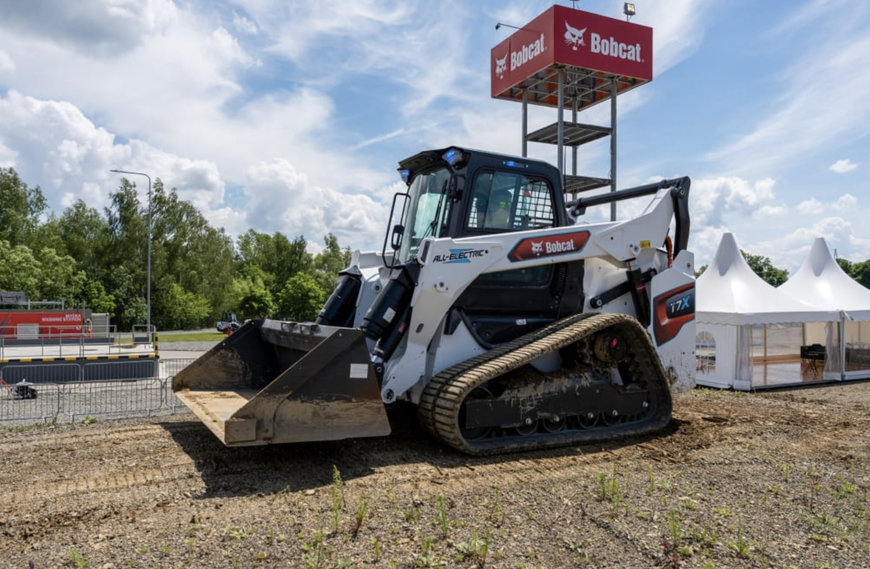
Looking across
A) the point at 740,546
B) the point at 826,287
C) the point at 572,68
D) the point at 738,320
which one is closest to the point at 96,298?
the point at 572,68

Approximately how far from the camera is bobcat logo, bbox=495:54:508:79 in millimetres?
22406

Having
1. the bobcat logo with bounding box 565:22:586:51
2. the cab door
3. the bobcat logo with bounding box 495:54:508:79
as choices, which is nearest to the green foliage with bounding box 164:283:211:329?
the bobcat logo with bounding box 495:54:508:79

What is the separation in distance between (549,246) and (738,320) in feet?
29.9

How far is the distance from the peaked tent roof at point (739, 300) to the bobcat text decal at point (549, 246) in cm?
798

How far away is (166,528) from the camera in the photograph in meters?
A: 4.54

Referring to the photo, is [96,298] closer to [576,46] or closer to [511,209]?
[576,46]

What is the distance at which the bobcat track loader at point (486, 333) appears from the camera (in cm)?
591

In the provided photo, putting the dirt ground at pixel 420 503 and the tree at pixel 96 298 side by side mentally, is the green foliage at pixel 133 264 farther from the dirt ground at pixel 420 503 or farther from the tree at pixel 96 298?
the dirt ground at pixel 420 503

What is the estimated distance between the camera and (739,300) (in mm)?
15250

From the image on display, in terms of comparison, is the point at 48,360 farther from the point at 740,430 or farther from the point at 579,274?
the point at 740,430

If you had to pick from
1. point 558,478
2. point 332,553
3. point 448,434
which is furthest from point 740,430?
point 332,553

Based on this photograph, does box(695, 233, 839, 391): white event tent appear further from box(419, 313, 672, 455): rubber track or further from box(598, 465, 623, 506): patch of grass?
box(598, 465, 623, 506): patch of grass

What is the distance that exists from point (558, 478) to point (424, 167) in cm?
389

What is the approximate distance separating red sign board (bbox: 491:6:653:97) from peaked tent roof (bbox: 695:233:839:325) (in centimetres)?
719
